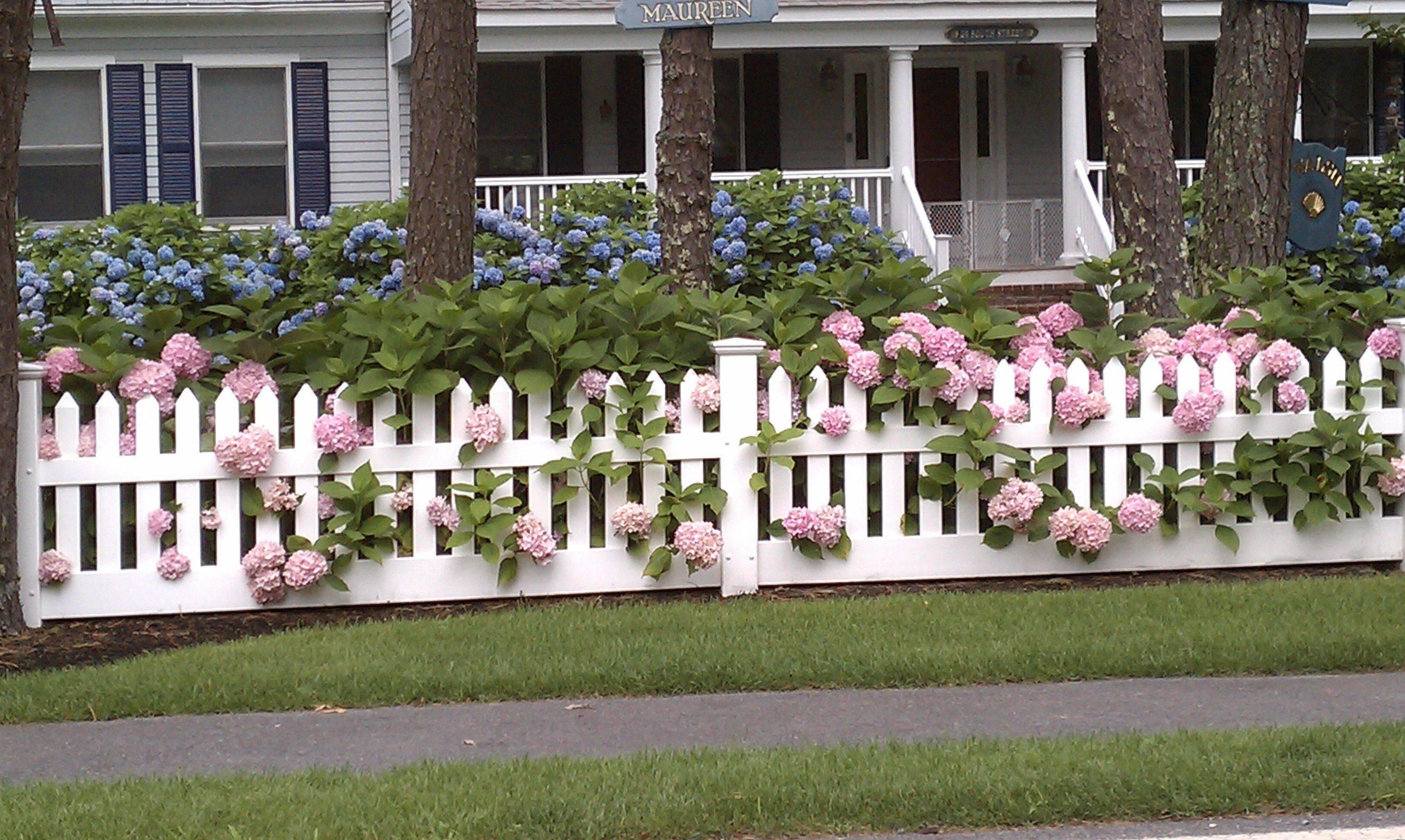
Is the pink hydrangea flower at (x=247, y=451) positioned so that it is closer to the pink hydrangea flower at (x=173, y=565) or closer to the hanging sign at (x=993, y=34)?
the pink hydrangea flower at (x=173, y=565)

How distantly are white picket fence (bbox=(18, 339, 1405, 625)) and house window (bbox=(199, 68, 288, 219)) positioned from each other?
483 inches

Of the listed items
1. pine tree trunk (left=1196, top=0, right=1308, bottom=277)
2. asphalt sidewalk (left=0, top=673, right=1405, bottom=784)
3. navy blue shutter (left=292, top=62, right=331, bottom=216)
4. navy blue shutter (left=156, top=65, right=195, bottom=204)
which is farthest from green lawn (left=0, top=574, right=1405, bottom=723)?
navy blue shutter (left=156, top=65, right=195, bottom=204)

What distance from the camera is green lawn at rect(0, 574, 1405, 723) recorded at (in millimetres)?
6070

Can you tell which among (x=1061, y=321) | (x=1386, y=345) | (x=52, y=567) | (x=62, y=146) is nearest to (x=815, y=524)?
(x=1061, y=321)

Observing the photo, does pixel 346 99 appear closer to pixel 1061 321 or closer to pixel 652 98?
pixel 652 98

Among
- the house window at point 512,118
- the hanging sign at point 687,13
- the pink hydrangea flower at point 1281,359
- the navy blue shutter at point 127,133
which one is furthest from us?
the house window at point 512,118

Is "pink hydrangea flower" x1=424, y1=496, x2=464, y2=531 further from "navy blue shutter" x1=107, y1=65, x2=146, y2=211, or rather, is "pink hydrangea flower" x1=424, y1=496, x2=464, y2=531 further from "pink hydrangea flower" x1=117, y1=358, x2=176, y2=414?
"navy blue shutter" x1=107, y1=65, x2=146, y2=211

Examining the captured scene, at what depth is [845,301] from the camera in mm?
8289

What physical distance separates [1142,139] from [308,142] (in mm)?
11862

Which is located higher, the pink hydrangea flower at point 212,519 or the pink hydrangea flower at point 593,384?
the pink hydrangea flower at point 593,384

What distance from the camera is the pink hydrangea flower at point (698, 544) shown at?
744 cm

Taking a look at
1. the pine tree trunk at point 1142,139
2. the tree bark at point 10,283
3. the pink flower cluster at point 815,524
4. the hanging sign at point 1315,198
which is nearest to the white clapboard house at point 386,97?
the hanging sign at point 1315,198

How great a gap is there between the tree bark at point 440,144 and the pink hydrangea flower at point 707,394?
209cm

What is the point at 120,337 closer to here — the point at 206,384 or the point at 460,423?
the point at 206,384
